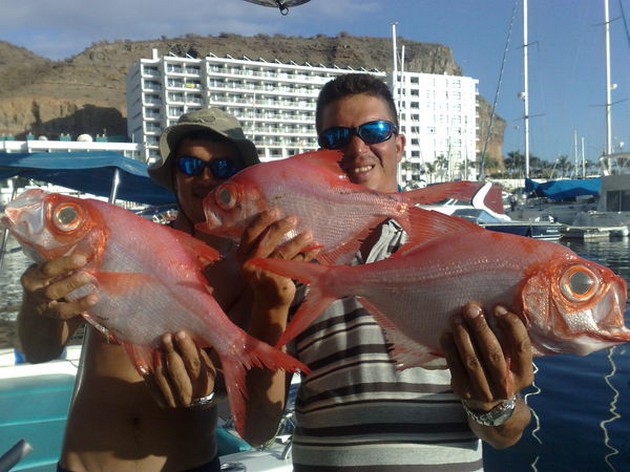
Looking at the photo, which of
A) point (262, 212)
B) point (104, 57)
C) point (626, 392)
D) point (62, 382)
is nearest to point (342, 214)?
point (262, 212)

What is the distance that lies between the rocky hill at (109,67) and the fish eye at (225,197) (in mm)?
124857

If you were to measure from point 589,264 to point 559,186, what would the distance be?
45841mm

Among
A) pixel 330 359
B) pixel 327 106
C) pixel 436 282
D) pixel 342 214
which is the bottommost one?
pixel 330 359

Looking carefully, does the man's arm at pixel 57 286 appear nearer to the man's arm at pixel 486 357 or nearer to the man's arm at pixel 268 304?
the man's arm at pixel 268 304

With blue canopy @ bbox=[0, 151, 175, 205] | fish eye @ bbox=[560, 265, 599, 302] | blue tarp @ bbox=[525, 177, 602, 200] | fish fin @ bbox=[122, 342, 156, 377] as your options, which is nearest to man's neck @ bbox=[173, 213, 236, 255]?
fish fin @ bbox=[122, 342, 156, 377]

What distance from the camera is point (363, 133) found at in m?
2.38

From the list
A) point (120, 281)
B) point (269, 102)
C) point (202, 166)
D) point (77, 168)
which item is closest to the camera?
point (120, 281)

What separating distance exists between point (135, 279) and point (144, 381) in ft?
2.05

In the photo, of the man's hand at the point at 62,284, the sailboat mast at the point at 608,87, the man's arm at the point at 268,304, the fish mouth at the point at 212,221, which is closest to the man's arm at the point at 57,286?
the man's hand at the point at 62,284

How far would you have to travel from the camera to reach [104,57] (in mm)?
156875

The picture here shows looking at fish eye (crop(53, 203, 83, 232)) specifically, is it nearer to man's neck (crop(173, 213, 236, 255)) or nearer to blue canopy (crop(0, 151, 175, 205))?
man's neck (crop(173, 213, 236, 255))

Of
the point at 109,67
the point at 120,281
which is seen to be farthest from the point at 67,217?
the point at 109,67

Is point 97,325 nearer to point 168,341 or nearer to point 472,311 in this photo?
point 168,341

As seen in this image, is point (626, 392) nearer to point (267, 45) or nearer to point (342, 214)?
point (342, 214)
